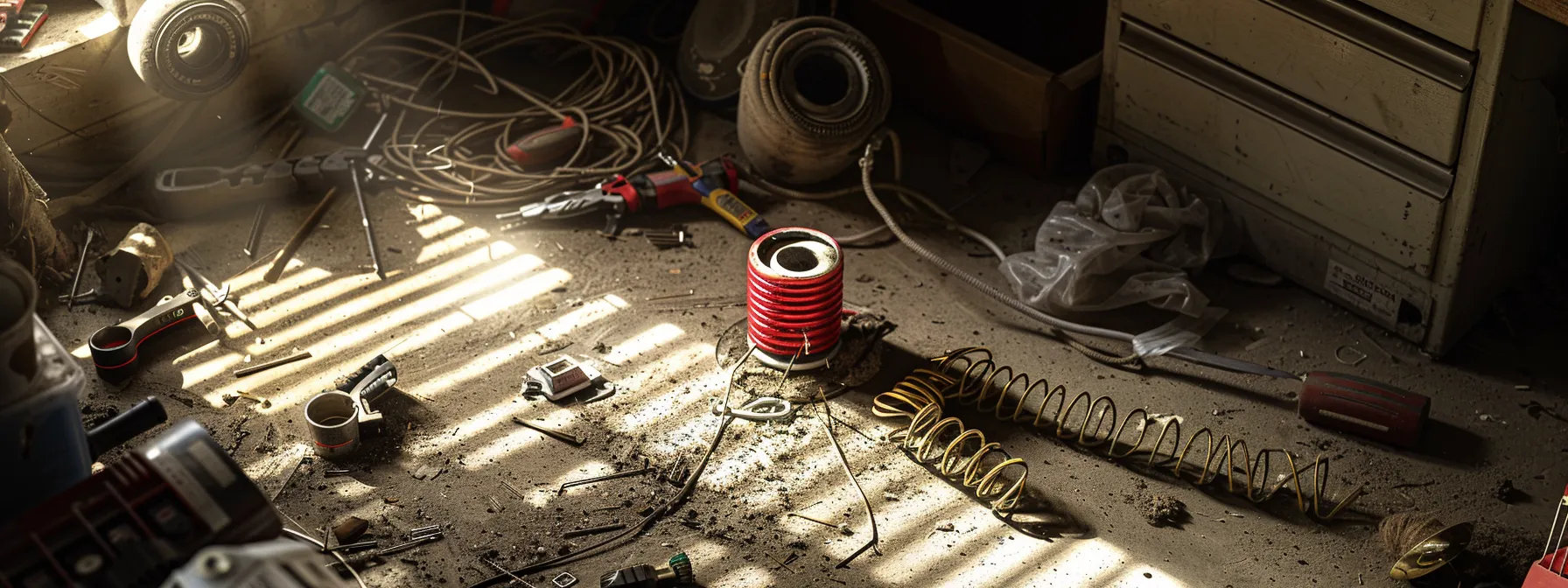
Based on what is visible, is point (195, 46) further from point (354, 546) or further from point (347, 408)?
point (354, 546)

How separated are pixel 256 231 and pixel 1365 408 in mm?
3746

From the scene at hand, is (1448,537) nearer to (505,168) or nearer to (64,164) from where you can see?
(505,168)

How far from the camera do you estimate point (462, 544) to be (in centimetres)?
365

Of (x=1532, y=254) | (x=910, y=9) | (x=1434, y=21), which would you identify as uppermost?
(x=1434, y=21)

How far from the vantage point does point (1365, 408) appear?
3.89 m

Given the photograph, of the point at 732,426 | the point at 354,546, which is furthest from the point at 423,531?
the point at 732,426

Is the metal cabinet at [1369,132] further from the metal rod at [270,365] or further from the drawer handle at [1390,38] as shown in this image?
the metal rod at [270,365]

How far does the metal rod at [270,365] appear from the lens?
4270 mm

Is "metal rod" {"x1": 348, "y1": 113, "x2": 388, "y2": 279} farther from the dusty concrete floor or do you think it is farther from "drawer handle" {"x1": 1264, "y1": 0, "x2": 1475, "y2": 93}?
"drawer handle" {"x1": 1264, "y1": 0, "x2": 1475, "y2": 93}

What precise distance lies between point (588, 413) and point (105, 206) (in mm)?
2194

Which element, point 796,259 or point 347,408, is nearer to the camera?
point 347,408

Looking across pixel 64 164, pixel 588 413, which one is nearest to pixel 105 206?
pixel 64 164

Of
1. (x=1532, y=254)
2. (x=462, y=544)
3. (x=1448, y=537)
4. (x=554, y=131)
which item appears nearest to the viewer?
(x=1448, y=537)

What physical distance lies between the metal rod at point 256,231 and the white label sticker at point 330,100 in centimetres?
53
